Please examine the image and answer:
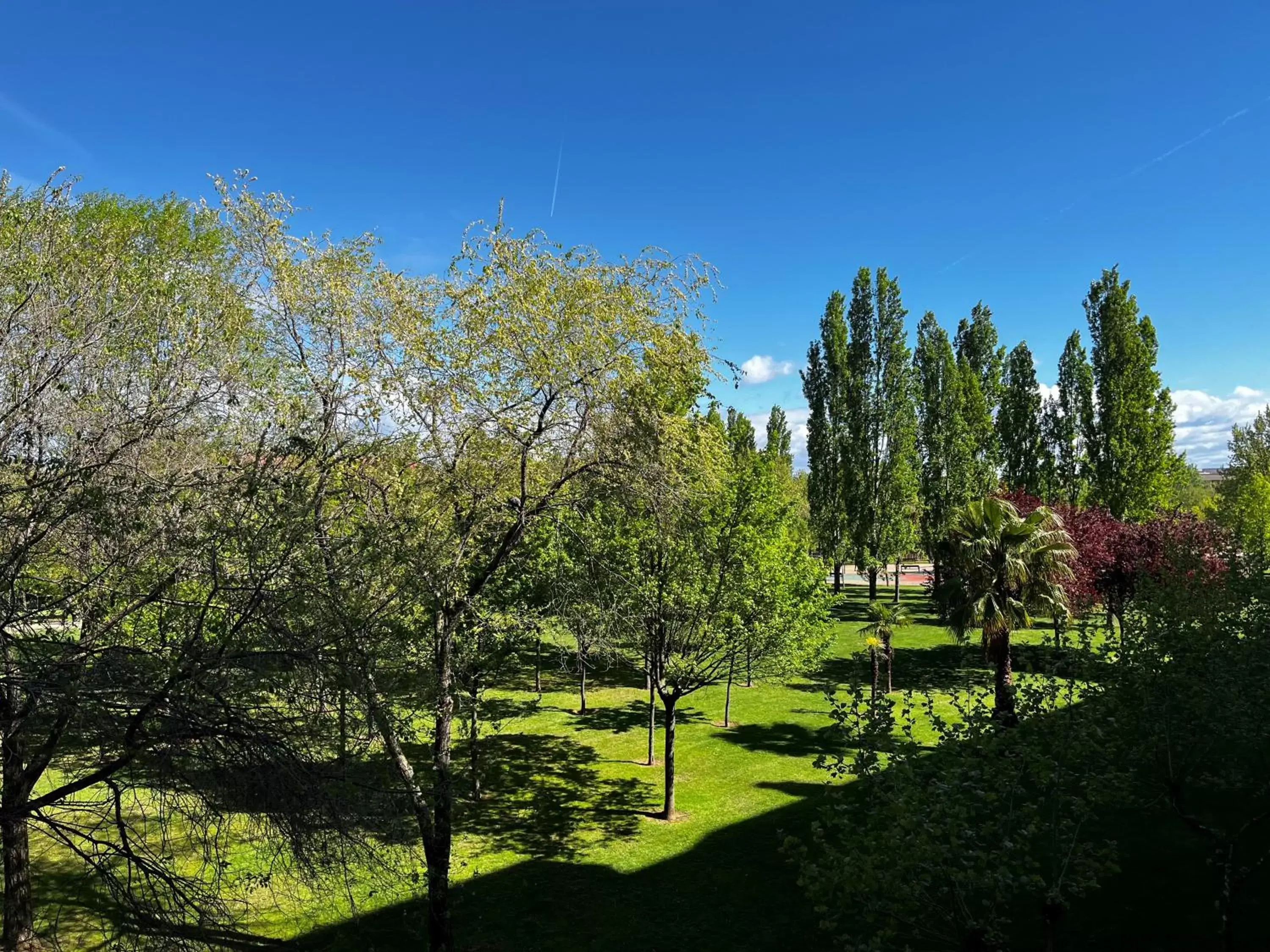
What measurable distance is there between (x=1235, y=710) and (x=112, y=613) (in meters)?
11.4

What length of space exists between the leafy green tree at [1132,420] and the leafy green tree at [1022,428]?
5593mm

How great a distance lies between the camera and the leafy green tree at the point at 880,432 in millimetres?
38719

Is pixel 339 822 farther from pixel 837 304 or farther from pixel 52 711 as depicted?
pixel 837 304

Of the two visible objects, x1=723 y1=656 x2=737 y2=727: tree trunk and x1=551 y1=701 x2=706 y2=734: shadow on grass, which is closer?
x1=723 y1=656 x2=737 y2=727: tree trunk


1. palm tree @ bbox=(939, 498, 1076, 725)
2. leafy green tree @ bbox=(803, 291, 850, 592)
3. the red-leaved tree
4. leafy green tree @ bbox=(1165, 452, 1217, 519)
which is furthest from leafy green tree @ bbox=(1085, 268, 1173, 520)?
palm tree @ bbox=(939, 498, 1076, 725)

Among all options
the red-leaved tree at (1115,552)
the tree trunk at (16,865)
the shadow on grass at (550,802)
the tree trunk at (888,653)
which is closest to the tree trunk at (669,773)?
the shadow on grass at (550,802)

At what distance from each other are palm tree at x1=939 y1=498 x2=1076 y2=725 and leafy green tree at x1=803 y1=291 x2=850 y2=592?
22.5 meters

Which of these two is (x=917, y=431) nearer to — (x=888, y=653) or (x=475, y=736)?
(x=888, y=653)

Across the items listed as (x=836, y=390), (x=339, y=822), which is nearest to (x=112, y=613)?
(x=339, y=822)

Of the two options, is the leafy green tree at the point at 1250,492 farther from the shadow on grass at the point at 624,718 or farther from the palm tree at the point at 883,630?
the shadow on grass at the point at 624,718

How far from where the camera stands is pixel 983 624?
16.1 metres

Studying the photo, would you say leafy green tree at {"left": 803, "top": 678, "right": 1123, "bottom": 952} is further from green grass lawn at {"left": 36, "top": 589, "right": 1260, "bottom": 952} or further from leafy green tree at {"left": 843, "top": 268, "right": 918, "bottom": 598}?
leafy green tree at {"left": 843, "top": 268, "right": 918, "bottom": 598}

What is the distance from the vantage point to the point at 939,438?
38.2m

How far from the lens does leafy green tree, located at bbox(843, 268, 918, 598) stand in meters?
38.7
